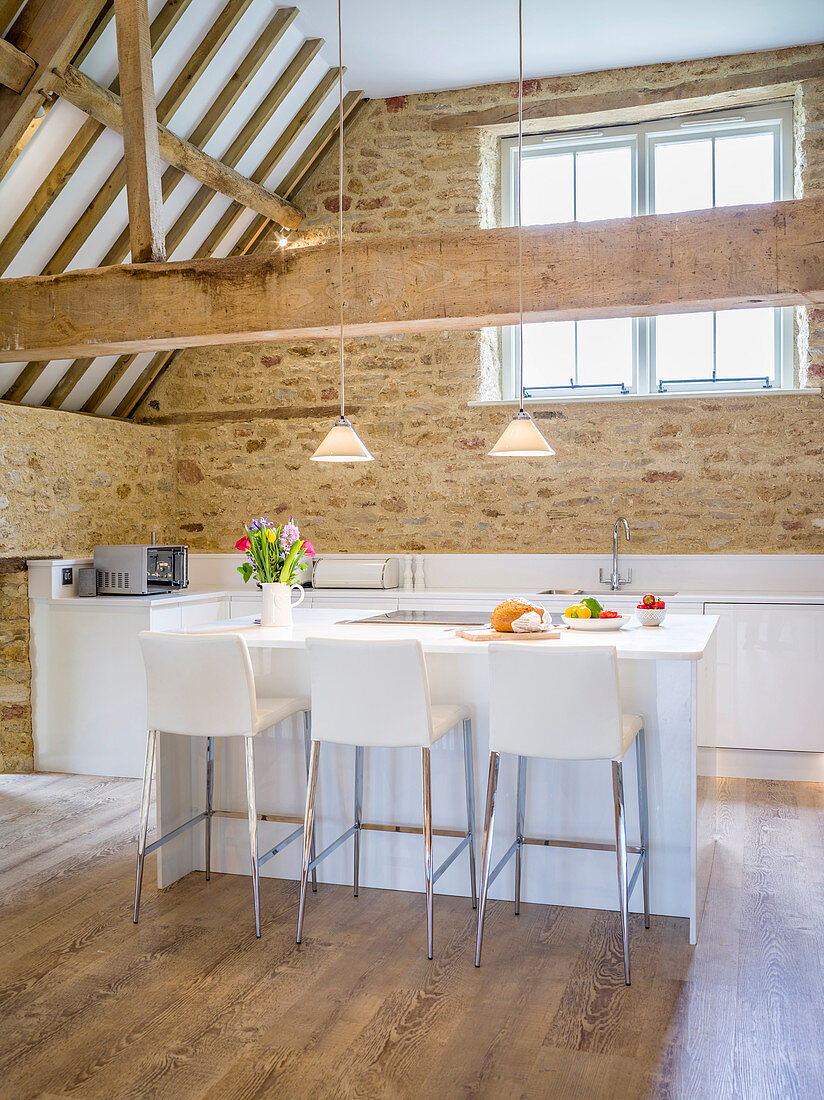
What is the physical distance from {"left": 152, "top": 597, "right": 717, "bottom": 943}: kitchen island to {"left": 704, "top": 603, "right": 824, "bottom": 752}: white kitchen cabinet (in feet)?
3.81

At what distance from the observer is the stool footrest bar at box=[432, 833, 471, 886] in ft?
9.79

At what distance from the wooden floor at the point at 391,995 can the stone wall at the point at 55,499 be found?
5.84 feet

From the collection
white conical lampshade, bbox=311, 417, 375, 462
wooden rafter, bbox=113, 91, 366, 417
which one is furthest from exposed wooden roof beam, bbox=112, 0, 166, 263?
wooden rafter, bbox=113, 91, 366, 417

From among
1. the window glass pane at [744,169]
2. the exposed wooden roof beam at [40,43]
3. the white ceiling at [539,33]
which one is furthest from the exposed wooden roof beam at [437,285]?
the window glass pane at [744,169]

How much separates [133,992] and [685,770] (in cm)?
175

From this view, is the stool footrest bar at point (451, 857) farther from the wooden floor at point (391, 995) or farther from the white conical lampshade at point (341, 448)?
the white conical lampshade at point (341, 448)

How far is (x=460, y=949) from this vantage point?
113 inches

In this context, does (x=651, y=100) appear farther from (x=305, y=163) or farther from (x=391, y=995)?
(x=391, y=995)

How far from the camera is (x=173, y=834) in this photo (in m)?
3.28

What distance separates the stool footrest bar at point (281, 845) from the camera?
128 inches

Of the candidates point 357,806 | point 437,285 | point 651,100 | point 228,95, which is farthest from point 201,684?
point 651,100

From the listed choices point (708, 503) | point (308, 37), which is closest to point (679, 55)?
point (308, 37)

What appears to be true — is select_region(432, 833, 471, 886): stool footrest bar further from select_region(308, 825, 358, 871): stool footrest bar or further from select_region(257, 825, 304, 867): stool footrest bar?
select_region(257, 825, 304, 867): stool footrest bar

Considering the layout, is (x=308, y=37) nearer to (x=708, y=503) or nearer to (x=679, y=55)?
(x=679, y=55)
